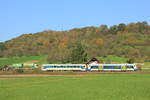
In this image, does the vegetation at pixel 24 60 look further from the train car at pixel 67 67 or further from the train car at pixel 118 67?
the train car at pixel 118 67

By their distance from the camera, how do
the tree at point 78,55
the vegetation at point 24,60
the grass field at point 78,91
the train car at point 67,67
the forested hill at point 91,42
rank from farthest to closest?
the forested hill at point 91,42 < the vegetation at point 24,60 < the tree at point 78,55 < the train car at point 67,67 < the grass field at point 78,91

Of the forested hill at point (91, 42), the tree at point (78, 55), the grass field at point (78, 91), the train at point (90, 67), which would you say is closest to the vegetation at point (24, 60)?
the forested hill at point (91, 42)

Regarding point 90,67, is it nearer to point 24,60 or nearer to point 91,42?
point 24,60

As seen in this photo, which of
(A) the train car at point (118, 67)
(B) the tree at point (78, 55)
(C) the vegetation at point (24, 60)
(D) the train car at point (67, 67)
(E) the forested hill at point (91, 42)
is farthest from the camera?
(E) the forested hill at point (91, 42)

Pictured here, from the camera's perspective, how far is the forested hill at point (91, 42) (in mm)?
117812

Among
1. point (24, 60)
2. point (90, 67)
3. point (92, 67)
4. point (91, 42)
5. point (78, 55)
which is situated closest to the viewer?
point (92, 67)

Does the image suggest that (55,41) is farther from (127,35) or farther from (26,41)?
(127,35)

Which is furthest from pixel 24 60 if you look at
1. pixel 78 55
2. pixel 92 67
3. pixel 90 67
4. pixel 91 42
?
pixel 92 67

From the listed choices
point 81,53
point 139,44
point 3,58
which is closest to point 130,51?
point 139,44

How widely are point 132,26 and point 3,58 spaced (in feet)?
276

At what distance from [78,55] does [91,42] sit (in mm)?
50683

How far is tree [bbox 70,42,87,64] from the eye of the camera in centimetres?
9550

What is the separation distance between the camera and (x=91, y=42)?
146 metres

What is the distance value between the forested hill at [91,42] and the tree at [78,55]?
3374 mm
